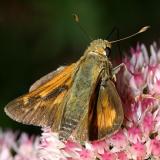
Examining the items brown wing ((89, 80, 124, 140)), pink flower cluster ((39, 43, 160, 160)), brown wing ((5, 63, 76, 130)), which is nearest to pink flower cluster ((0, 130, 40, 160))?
pink flower cluster ((39, 43, 160, 160))

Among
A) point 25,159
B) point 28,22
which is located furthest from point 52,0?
point 25,159

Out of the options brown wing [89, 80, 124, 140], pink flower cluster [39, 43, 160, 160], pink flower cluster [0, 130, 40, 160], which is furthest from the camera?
pink flower cluster [0, 130, 40, 160]

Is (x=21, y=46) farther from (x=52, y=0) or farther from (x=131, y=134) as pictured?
(x=131, y=134)

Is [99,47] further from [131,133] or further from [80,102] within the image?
[131,133]

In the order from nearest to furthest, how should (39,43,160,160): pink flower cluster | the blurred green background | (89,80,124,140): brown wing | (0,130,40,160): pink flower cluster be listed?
(89,80,124,140): brown wing < (39,43,160,160): pink flower cluster < (0,130,40,160): pink flower cluster < the blurred green background

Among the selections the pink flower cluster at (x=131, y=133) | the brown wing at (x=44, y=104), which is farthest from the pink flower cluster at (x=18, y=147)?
the brown wing at (x=44, y=104)

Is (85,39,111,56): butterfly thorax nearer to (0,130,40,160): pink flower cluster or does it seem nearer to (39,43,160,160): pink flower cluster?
(39,43,160,160): pink flower cluster

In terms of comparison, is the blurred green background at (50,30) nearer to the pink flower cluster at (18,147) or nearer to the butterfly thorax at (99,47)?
the pink flower cluster at (18,147)
